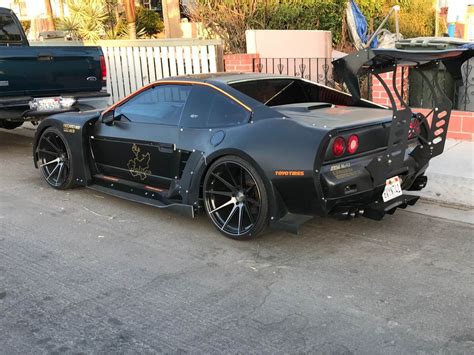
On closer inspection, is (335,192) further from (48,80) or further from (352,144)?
(48,80)

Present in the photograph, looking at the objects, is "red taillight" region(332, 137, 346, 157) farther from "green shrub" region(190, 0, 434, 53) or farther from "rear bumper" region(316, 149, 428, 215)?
"green shrub" region(190, 0, 434, 53)

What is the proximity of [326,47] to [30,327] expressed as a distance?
9678 mm

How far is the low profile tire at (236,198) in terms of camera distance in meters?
→ 4.44

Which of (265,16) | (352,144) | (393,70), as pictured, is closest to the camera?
(352,144)

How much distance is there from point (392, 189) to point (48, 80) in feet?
19.1

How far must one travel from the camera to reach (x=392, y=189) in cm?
465

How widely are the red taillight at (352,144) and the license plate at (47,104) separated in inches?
214

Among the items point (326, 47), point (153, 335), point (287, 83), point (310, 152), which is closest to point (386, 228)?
point (310, 152)

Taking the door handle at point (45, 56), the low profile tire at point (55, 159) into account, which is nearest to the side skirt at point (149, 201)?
the low profile tire at point (55, 159)

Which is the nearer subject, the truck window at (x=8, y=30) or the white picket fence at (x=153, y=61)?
the truck window at (x=8, y=30)

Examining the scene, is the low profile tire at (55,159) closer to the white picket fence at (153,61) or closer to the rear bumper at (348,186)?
the rear bumper at (348,186)

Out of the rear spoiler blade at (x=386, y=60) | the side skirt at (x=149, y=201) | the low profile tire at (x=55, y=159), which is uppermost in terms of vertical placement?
the rear spoiler blade at (x=386, y=60)

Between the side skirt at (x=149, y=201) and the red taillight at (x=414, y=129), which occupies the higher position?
the red taillight at (x=414, y=129)

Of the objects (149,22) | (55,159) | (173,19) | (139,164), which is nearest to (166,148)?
(139,164)
